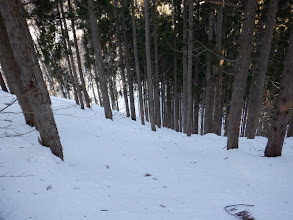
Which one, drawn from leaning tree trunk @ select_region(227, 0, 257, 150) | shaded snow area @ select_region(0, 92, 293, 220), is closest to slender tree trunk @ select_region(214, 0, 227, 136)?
leaning tree trunk @ select_region(227, 0, 257, 150)

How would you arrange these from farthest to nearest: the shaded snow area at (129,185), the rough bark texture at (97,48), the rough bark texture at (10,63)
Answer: the rough bark texture at (97,48) < the rough bark texture at (10,63) < the shaded snow area at (129,185)

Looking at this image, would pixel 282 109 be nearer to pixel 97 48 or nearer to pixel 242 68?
pixel 242 68

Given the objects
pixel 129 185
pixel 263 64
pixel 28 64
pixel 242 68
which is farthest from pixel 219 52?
pixel 28 64

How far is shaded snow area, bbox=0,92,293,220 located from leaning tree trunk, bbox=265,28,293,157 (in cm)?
42

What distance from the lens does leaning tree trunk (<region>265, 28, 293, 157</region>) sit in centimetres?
434

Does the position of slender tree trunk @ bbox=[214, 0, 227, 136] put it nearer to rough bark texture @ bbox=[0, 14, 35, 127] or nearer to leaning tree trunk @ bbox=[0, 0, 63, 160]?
leaning tree trunk @ bbox=[0, 0, 63, 160]

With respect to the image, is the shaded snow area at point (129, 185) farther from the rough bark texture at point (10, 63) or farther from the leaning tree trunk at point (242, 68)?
the rough bark texture at point (10, 63)

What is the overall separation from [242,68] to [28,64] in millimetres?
5819

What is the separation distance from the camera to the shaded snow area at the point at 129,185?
2.53m

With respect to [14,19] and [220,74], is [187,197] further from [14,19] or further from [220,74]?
[220,74]

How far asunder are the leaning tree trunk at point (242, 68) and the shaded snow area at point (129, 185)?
0.92 m

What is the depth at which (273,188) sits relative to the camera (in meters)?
3.39

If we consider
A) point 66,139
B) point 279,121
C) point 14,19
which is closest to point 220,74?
point 279,121

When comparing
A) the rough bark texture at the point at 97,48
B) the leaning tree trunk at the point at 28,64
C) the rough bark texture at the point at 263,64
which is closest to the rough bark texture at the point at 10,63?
the leaning tree trunk at the point at 28,64
